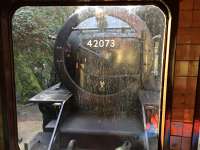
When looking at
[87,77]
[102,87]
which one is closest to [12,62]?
[87,77]

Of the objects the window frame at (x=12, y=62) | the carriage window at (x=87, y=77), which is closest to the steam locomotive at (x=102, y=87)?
the carriage window at (x=87, y=77)

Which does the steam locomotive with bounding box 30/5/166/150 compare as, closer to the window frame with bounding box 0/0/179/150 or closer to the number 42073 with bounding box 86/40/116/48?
the number 42073 with bounding box 86/40/116/48

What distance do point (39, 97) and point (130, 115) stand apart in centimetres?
69

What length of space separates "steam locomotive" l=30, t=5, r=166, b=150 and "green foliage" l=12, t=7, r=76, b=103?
9 cm

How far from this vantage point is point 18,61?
1485 millimetres

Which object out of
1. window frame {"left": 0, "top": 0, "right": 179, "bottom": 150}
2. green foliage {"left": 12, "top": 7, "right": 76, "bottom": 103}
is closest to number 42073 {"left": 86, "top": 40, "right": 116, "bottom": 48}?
green foliage {"left": 12, "top": 7, "right": 76, "bottom": 103}

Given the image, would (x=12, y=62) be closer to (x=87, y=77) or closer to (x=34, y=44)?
(x=34, y=44)

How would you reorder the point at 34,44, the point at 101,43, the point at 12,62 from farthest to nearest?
1. the point at 101,43
2. the point at 34,44
3. the point at 12,62

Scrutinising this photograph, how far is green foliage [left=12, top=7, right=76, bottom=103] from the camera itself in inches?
56.3

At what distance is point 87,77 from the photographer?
1764 millimetres

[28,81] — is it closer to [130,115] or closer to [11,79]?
[11,79]

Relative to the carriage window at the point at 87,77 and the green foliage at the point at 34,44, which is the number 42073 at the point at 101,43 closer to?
the carriage window at the point at 87,77

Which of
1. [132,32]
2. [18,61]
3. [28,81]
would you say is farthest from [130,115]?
[18,61]

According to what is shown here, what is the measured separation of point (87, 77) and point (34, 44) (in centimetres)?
47
